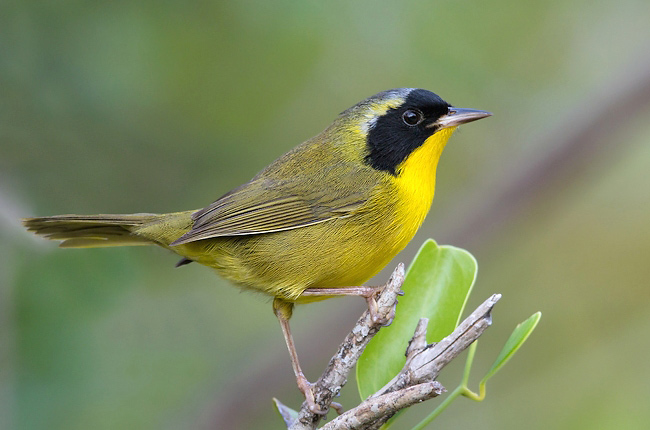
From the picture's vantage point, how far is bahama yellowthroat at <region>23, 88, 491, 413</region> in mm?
4219

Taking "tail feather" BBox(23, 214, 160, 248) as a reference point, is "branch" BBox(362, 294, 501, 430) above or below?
below

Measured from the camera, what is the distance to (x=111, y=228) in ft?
16.0

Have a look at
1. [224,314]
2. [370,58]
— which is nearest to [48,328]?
[224,314]

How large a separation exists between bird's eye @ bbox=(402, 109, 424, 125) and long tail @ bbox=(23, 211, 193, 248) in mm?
1382

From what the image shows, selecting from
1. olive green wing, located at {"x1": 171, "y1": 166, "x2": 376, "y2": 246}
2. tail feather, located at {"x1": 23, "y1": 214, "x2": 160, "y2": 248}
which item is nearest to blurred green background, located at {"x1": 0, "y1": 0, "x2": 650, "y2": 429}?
tail feather, located at {"x1": 23, "y1": 214, "x2": 160, "y2": 248}

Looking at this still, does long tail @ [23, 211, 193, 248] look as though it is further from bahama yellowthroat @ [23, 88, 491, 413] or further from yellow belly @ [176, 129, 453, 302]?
yellow belly @ [176, 129, 453, 302]

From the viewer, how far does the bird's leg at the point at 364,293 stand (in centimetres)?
330

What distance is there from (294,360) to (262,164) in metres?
3.01

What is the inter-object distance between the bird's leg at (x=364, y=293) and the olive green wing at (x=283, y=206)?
0.39m

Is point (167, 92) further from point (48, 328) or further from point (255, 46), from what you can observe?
point (48, 328)

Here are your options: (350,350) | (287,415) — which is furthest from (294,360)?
(350,350)

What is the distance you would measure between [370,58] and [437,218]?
1779 millimetres

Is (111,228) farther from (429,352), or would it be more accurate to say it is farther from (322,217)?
(429,352)

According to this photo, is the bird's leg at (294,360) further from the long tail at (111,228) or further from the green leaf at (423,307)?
the long tail at (111,228)
